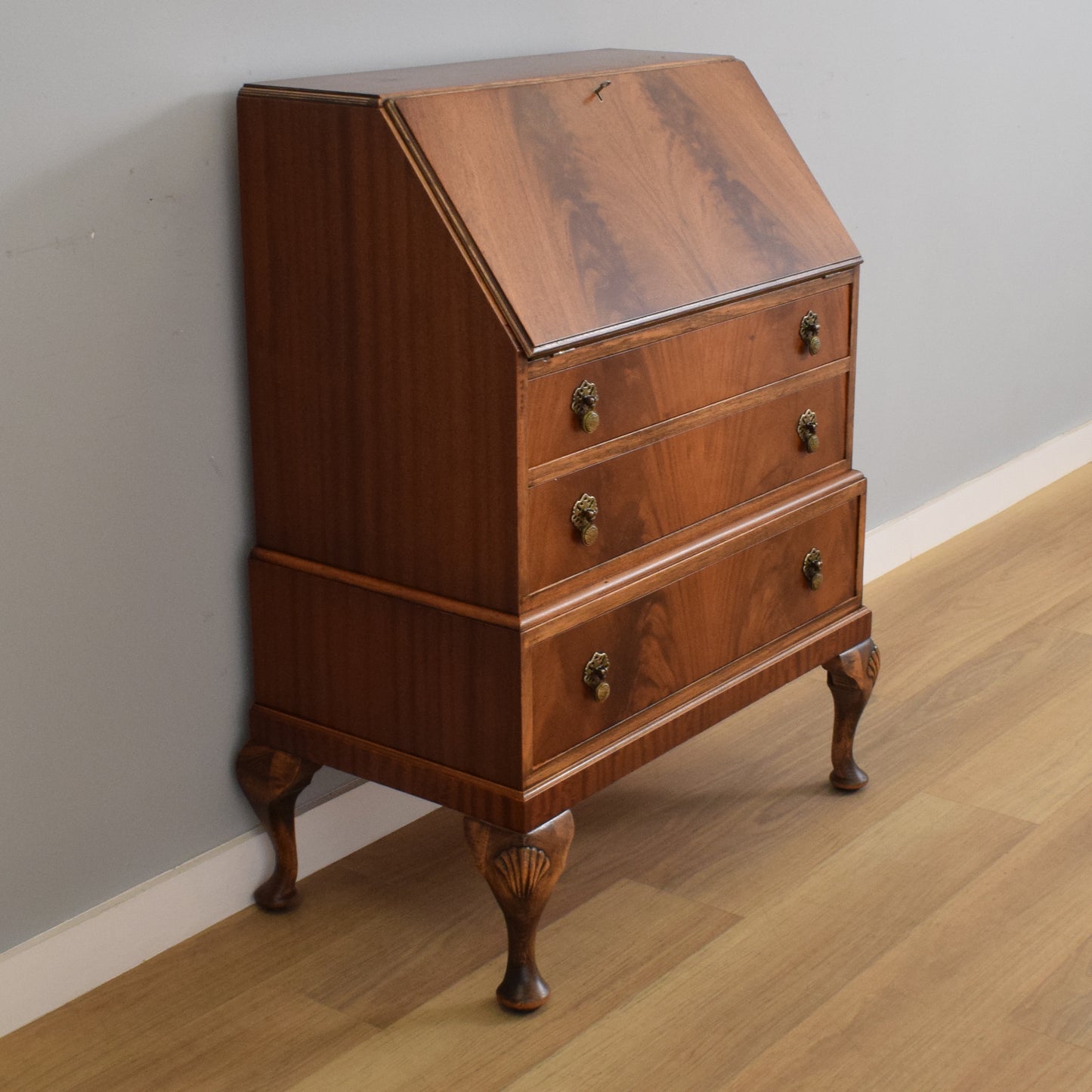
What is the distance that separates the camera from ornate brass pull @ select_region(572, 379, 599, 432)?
168 centimetres

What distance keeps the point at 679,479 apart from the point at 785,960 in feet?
2.00

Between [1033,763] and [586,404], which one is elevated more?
[586,404]

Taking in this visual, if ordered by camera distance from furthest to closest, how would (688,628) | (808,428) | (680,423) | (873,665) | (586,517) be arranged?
(873,665)
(808,428)
(688,628)
(680,423)
(586,517)

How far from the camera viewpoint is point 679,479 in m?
1.86

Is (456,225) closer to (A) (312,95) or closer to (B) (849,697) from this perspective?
(A) (312,95)

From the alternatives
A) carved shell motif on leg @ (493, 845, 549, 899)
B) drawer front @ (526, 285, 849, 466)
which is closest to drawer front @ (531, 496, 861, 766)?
carved shell motif on leg @ (493, 845, 549, 899)

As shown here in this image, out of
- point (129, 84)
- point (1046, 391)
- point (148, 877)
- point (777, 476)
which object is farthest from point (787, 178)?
point (1046, 391)

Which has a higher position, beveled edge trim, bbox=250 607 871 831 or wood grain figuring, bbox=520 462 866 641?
wood grain figuring, bbox=520 462 866 641

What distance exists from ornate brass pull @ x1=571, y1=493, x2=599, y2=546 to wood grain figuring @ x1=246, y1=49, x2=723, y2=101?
18.5 inches

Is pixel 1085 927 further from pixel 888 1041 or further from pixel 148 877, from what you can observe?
pixel 148 877

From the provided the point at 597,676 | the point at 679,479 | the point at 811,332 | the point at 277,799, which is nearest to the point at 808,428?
the point at 811,332

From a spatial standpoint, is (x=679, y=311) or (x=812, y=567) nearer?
(x=679, y=311)

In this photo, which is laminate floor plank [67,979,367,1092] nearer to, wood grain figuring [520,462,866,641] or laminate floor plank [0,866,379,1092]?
laminate floor plank [0,866,379,1092]

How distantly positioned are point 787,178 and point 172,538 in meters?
0.90
